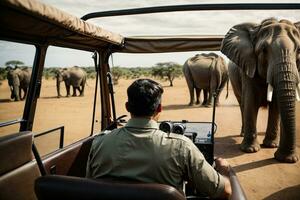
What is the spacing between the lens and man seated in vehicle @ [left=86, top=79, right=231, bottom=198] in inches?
78.8

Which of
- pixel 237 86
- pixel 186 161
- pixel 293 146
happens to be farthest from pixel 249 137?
pixel 186 161

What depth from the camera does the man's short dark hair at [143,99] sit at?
6.97ft

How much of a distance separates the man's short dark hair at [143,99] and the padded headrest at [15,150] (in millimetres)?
876

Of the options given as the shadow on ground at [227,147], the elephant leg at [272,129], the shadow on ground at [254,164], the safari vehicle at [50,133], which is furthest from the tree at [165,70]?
the safari vehicle at [50,133]

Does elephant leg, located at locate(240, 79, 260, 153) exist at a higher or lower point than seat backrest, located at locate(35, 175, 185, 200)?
lower

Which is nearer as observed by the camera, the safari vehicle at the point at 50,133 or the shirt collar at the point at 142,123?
the safari vehicle at the point at 50,133

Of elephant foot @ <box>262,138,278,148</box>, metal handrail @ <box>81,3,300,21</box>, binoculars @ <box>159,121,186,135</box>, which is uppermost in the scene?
metal handrail @ <box>81,3,300,21</box>

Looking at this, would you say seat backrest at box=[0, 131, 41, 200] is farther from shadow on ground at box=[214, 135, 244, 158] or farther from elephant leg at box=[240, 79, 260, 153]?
elephant leg at box=[240, 79, 260, 153]

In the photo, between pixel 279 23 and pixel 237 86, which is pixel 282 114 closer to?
pixel 279 23

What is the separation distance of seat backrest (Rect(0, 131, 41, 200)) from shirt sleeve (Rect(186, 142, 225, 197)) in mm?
1204

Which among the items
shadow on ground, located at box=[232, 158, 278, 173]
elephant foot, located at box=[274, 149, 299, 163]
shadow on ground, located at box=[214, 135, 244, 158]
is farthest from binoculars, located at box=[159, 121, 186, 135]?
shadow on ground, located at box=[214, 135, 244, 158]

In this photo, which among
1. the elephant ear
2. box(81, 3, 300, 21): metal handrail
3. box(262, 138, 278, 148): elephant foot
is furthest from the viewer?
box(262, 138, 278, 148): elephant foot

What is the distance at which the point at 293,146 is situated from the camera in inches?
224

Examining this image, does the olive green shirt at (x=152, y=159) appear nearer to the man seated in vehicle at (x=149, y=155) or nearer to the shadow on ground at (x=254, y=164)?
the man seated in vehicle at (x=149, y=155)
